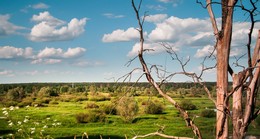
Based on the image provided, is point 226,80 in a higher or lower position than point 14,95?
higher

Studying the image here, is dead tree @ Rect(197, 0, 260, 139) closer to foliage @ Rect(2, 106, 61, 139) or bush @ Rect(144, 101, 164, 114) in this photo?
foliage @ Rect(2, 106, 61, 139)

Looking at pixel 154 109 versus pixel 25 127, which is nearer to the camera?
pixel 25 127

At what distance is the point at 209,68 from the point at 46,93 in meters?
80.2

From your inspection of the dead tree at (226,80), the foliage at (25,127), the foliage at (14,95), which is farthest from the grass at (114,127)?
the foliage at (14,95)

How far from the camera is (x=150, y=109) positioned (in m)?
45.3

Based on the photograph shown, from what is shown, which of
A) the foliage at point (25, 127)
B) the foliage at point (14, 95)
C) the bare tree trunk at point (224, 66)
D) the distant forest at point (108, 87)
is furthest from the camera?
the foliage at point (14, 95)

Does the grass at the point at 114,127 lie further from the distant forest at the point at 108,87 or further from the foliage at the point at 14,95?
the foliage at the point at 14,95

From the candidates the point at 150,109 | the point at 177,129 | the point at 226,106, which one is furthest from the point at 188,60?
the point at 150,109

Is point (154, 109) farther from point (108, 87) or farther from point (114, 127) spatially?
point (108, 87)

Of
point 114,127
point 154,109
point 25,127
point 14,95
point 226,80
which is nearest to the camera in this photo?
point 226,80

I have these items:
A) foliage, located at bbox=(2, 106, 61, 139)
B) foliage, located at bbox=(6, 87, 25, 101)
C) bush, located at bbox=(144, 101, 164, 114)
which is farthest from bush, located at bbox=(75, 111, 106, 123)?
foliage, located at bbox=(6, 87, 25, 101)

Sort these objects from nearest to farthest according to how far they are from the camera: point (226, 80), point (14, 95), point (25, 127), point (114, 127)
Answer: point (226, 80) < point (25, 127) < point (114, 127) < point (14, 95)

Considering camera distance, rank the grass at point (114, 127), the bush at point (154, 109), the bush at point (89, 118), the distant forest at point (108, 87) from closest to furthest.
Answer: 1. the distant forest at point (108, 87)
2. the grass at point (114, 127)
3. the bush at point (89, 118)
4. the bush at point (154, 109)

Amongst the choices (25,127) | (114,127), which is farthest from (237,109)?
(114,127)
